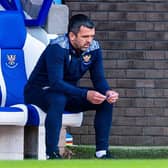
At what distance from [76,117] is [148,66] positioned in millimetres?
2323

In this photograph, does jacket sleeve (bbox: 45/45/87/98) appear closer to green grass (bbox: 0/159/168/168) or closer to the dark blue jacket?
the dark blue jacket

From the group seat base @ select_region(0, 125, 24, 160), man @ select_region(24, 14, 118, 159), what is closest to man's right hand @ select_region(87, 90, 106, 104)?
man @ select_region(24, 14, 118, 159)

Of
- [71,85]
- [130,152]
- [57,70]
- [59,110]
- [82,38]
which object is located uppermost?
[82,38]

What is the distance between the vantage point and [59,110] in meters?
6.49

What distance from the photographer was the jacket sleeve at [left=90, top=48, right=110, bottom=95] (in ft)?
22.6

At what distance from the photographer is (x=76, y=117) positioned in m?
7.42

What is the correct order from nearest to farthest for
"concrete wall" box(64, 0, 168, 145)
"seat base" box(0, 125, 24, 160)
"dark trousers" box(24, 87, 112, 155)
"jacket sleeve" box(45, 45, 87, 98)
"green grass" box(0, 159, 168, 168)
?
"green grass" box(0, 159, 168, 168)
"dark trousers" box(24, 87, 112, 155)
"jacket sleeve" box(45, 45, 87, 98)
"seat base" box(0, 125, 24, 160)
"concrete wall" box(64, 0, 168, 145)

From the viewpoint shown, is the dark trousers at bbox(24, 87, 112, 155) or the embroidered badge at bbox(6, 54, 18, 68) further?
the embroidered badge at bbox(6, 54, 18, 68)

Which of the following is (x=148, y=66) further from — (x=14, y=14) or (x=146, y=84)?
(x=14, y=14)

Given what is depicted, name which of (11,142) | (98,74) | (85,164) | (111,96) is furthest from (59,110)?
(11,142)

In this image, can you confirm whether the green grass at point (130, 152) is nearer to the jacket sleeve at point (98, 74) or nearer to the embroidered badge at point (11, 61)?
the embroidered badge at point (11, 61)

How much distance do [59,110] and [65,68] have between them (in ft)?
1.33

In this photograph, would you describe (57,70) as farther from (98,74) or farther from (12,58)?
(12,58)

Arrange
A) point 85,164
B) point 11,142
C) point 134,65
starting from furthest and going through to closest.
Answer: point 134,65, point 11,142, point 85,164
